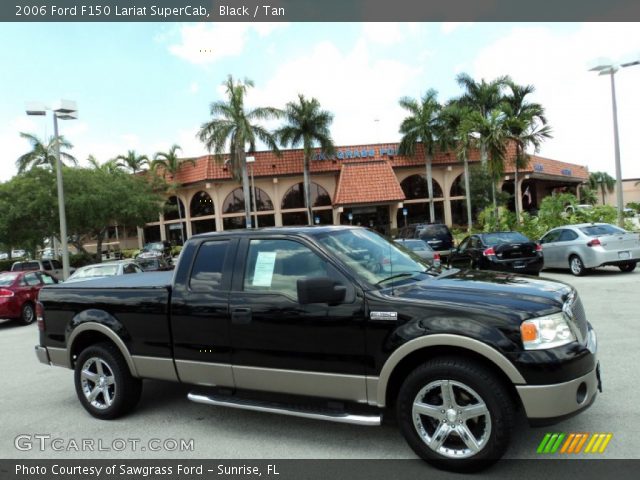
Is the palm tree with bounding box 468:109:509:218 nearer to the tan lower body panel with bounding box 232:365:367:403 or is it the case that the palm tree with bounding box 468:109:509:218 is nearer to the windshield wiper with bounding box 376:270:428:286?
the windshield wiper with bounding box 376:270:428:286

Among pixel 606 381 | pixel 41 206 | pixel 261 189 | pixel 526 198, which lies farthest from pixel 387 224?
pixel 606 381

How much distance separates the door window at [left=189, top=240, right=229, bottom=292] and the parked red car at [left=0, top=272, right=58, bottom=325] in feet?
36.4

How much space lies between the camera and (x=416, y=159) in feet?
140

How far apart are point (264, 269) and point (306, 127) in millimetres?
36292

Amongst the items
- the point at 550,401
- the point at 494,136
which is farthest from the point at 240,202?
the point at 550,401

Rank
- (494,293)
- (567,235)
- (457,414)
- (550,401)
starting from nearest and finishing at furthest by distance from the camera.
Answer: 1. (550,401)
2. (457,414)
3. (494,293)
4. (567,235)

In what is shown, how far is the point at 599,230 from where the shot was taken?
46.9 ft

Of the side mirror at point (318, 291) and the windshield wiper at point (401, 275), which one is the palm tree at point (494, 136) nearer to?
the windshield wiper at point (401, 275)

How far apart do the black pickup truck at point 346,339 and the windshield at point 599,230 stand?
11.4 meters

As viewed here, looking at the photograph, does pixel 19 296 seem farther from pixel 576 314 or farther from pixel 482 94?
pixel 482 94

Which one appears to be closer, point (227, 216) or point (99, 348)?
point (99, 348)

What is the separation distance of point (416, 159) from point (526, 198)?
14997 mm

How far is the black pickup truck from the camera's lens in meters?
3.45

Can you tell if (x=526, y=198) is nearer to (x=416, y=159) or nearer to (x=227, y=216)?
(x=416, y=159)
